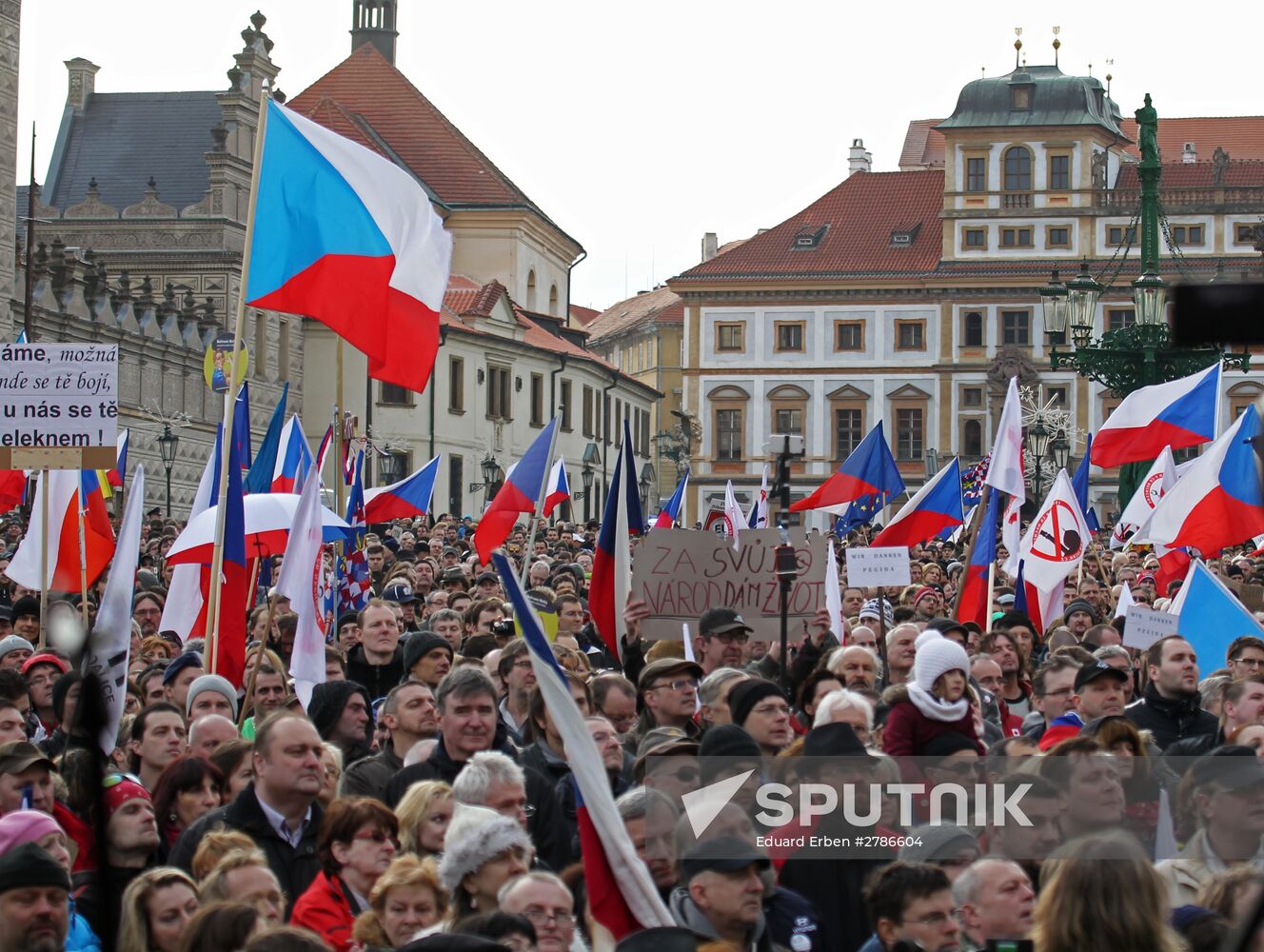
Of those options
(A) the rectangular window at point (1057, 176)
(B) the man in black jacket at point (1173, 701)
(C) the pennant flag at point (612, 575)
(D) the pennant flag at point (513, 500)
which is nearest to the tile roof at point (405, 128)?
(A) the rectangular window at point (1057, 176)

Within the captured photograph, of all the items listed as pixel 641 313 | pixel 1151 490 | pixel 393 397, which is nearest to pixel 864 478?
pixel 1151 490

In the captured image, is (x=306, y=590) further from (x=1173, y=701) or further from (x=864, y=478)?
(x=864, y=478)

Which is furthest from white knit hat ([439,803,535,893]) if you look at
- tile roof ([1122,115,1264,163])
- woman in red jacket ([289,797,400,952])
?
tile roof ([1122,115,1264,163])

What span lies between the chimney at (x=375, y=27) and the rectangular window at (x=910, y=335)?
22.3 m

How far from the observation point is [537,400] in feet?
216

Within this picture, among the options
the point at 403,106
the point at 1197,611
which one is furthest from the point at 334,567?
the point at 403,106

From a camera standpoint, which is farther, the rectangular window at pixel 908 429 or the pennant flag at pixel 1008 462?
the rectangular window at pixel 908 429

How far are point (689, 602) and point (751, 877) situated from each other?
641 cm

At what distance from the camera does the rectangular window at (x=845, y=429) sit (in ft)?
269

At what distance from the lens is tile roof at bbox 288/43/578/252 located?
6938 centimetres

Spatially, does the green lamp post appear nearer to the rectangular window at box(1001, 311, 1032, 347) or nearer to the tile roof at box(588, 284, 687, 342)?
the rectangular window at box(1001, 311, 1032, 347)

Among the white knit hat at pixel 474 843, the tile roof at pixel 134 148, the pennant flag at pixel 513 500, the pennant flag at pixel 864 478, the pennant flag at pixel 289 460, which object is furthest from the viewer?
the tile roof at pixel 134 148

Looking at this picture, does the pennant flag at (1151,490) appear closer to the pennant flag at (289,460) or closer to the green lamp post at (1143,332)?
the green lamp post at (1143,332)

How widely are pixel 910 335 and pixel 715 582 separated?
70.4 metres
